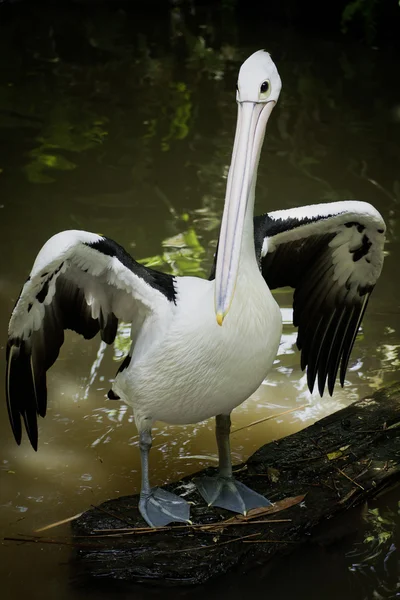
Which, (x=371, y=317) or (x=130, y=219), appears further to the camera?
(x=130, y=219)

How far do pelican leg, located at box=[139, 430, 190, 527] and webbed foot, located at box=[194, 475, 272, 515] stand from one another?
119mm

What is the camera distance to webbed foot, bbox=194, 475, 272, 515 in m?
3.51

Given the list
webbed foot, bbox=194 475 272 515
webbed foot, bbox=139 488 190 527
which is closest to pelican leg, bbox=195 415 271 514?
webbed foot, bbox=194 475 272 515

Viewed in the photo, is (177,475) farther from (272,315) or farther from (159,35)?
(159,35)

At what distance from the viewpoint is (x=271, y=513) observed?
3.51 metres

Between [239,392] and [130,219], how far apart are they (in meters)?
3.37

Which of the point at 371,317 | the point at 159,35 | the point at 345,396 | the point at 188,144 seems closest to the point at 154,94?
the point at 188,144

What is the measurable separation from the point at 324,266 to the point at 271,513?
109cm

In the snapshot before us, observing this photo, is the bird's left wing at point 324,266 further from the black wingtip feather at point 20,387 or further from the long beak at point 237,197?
the black wingtip feather at point 20,387

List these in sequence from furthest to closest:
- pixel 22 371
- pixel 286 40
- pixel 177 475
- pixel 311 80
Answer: pixel 286 40 → pixel 311 80 → pixel 177 475 → pixel 22 371

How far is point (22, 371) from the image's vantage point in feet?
11.3

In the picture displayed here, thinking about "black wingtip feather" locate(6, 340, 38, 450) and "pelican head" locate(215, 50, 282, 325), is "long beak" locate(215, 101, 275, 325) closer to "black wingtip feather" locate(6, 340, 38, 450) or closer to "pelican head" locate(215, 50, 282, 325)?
"pelican head" locate(215, 50, 282, 325)

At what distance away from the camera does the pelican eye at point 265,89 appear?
123 inches

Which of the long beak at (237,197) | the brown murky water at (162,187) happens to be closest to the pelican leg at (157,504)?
the brown murky water at (162,187)
